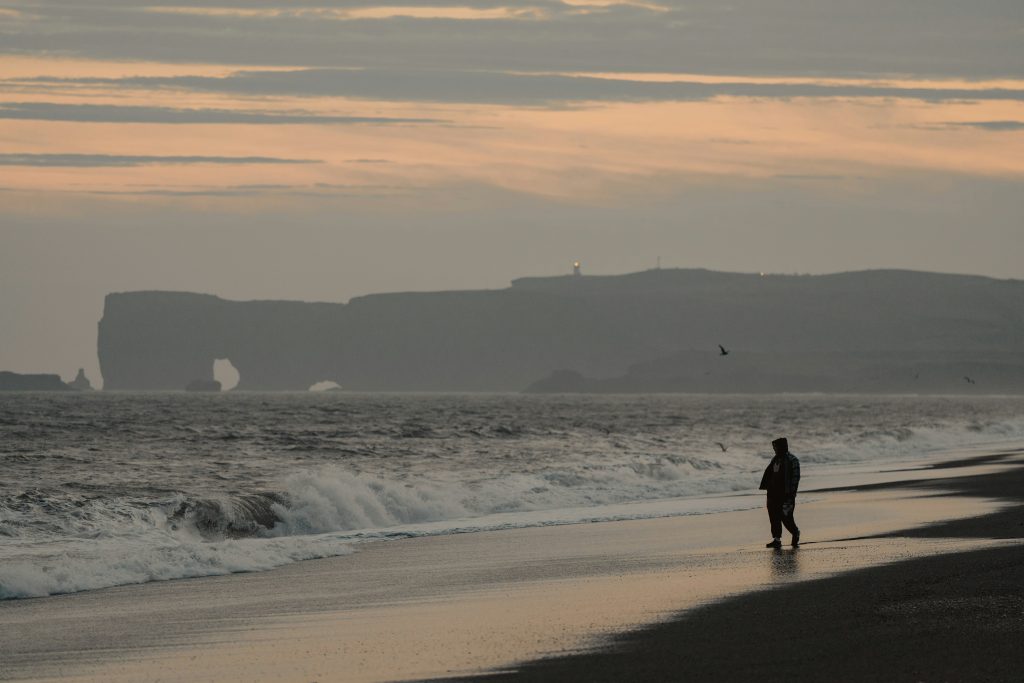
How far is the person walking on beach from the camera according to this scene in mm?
18531

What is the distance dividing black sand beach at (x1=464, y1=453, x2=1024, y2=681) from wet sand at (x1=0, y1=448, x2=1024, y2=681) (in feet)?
0.12

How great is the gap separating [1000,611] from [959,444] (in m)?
52.4

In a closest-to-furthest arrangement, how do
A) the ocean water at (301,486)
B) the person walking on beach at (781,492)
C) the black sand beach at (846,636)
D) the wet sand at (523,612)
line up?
the black sand beach at (846,636)
the wet sand at (523,612)
the person walking on beach at (781,492)
the ocean water at (301,486)

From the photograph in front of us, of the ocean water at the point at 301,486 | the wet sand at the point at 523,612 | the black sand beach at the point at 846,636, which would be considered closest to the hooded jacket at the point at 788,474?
the wet sand at the point at 523,612

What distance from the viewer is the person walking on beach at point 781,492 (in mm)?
18531

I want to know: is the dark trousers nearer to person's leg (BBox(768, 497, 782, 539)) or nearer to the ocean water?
person's leg (BBox(768, 497, 782, 539))

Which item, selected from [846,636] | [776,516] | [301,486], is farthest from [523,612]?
[301,486]

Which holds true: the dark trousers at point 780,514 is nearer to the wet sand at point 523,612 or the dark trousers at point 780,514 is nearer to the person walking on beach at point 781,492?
the person walking on beach at point 781,492

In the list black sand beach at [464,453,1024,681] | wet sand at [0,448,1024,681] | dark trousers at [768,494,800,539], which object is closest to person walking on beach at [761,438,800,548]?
dark trousers at [768,494,800,539]

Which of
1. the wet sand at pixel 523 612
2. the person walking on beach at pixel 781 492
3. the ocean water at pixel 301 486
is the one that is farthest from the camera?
the ocean water at pixel 301 486

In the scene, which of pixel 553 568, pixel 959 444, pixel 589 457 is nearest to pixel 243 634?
pixel 553 568

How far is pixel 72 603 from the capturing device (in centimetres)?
1503

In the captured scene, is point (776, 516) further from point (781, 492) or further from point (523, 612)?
point (523, 612)

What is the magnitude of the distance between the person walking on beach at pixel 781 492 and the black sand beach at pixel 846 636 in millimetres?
3335
